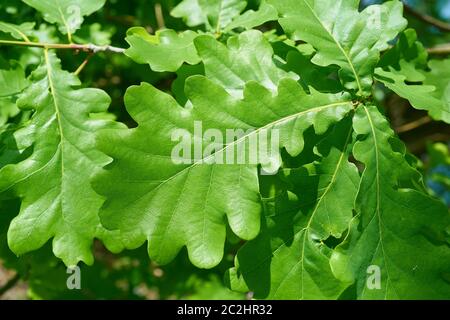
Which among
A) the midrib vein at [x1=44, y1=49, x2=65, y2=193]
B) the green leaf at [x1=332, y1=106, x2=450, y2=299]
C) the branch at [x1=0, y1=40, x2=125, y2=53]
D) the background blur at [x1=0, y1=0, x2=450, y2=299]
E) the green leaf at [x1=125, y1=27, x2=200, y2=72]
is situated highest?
the green leaf at [x1=125, y1=27, x2=200, y2=72]

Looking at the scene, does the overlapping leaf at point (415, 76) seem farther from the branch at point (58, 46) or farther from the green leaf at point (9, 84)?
the green leaf at point (9, 84)

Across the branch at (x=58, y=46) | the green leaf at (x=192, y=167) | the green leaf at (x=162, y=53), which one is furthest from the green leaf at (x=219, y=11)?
the green leaf at (x=192, y=167)

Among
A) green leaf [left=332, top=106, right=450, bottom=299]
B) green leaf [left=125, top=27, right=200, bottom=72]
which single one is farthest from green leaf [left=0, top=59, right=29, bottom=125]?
green leaf [left=332, top=106, right=450, bottom=299]

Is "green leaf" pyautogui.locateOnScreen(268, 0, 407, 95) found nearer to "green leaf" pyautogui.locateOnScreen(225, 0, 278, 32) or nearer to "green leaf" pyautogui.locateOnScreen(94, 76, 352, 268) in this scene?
"green leaf" pyautogui.locateOnScreen(225, 0, 278, 32)

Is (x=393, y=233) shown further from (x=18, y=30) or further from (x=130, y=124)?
(x=130, y=124)

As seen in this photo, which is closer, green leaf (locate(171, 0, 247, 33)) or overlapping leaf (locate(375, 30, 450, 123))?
overlapping leaf (locate(375, 30, 450, 123))

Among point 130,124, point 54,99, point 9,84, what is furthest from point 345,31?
point 130,124
